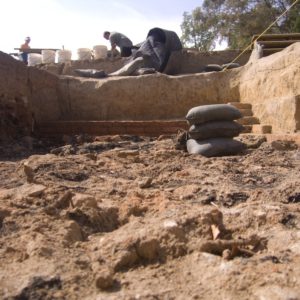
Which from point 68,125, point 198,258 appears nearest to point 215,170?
point 198,258

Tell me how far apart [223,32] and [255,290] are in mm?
18678

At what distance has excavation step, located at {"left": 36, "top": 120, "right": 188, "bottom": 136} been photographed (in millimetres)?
6551

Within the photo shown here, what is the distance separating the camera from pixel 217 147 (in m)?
4.56

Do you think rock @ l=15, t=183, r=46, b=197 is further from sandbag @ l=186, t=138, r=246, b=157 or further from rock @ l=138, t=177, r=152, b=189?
sandbag @ l=186, t=138, r=246, b=157

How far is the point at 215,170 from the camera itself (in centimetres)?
371

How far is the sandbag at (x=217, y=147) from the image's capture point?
456 centimetres

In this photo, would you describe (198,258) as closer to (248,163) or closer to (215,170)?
(215,170)

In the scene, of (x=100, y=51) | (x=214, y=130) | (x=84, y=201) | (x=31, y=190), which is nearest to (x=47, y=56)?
(x=100, y=51)

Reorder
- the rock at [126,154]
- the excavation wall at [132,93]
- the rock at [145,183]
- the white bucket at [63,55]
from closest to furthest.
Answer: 1. the rock at [145,183]
2. the rock at [126,154]
3. the excavation wall at [132,93]
4. the white bucket at [63,55]

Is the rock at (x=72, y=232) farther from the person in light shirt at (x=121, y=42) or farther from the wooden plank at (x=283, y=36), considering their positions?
the person in light shirt at (x=121, y=42)

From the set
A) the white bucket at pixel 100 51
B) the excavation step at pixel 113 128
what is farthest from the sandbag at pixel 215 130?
the white bucket at pixel 100 51

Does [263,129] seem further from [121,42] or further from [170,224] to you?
[121,42]

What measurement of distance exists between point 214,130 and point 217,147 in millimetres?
260

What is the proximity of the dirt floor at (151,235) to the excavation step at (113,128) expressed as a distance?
304 cm
